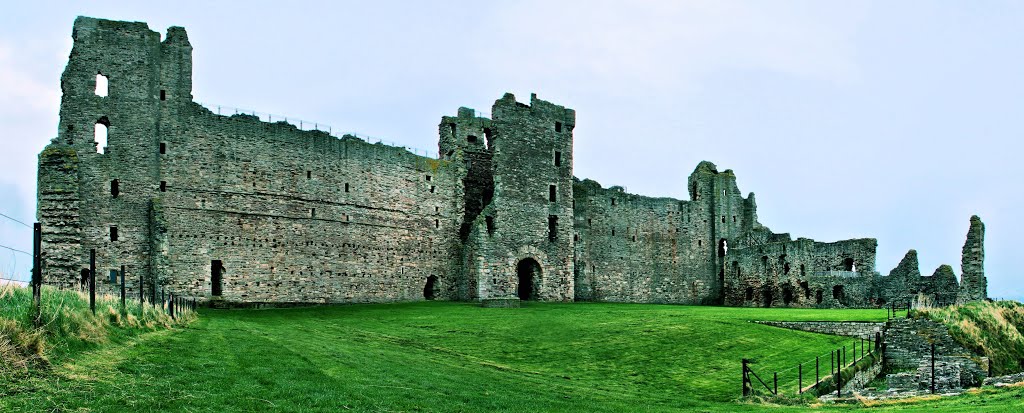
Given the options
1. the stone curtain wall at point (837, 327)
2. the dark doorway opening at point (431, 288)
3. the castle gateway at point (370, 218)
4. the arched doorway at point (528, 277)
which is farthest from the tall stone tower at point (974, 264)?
the dark doorway opening at point (431, 288)

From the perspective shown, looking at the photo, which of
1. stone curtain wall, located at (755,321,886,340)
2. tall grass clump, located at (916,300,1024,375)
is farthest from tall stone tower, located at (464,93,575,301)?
tall grass clump, located at (916,300,1024,375)

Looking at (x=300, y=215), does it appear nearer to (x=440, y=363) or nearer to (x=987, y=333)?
(x=440, y=363)

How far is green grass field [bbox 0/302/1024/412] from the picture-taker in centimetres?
1450

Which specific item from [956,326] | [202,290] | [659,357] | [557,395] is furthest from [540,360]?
[202,290]

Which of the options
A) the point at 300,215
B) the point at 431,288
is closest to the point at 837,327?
the point at 431,288

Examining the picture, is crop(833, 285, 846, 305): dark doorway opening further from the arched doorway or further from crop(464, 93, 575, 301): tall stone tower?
the arched doorway

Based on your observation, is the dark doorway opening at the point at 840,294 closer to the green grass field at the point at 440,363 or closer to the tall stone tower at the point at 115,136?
the green grass field at the point at 440,363

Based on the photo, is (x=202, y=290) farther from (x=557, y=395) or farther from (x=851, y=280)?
(x=851, y=280)

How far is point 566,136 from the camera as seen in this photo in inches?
2176

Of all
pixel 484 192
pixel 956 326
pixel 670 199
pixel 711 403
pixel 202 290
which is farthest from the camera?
pixel 670 199

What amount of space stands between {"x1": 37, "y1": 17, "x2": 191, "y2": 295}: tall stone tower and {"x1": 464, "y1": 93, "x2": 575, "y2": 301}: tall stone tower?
55.8ft

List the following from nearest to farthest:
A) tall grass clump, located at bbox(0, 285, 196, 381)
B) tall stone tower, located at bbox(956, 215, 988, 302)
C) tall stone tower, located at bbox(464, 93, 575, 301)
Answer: tall grass clump, located at bbox(0, 285, 196, 381) → tall stone tower, located at bbox(464, 93, 575, 301) → tall stone tower, located at bbox(956, 215, 988, 302)

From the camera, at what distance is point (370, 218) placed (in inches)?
1866

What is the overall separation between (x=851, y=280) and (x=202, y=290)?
39.1 metres
